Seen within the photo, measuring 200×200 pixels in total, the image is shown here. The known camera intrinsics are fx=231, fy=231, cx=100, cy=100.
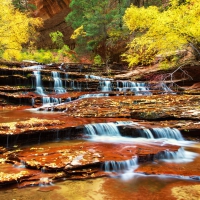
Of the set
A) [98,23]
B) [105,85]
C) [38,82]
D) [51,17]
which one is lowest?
[105,85]

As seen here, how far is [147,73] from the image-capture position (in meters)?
18.0

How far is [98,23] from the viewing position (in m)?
24.7

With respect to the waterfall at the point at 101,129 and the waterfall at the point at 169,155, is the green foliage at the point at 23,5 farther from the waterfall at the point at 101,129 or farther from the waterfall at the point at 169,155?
the waterfall at the point at 169,155

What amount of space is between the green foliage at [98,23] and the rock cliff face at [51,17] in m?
9.37

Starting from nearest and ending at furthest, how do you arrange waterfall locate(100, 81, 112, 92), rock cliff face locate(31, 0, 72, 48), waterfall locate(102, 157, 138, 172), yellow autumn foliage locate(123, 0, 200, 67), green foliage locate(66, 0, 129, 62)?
1. waterfall locate(102, 157, 138, 172)
2. yellow autumn foliage locate(123, 0, 200, 67)
3. waterfall locate(100, 81, 112, 92)
4. green foliage locate(66, 0, 129, 62)
5. rock cliff face locate(31, 0, 72, 48)

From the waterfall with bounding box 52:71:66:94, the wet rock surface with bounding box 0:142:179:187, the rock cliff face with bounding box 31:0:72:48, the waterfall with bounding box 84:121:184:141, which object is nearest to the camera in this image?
Result: the wet rock surface with bounding box 0:142:179:187

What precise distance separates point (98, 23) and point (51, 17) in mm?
16136

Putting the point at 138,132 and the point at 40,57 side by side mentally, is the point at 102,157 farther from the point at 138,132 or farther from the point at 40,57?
the point at 40,57

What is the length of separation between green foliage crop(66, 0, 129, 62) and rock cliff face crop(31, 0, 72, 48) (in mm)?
9371

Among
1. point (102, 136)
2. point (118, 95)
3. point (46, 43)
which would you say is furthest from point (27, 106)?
point (46, 43)

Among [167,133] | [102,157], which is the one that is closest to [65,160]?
[102,157]

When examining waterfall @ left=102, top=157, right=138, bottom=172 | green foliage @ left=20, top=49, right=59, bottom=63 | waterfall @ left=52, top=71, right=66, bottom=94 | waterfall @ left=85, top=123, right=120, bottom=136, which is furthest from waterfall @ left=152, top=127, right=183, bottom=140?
green foliage @ left=20, top=49, right=59, bottom=63

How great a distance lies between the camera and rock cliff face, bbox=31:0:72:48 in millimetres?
37244

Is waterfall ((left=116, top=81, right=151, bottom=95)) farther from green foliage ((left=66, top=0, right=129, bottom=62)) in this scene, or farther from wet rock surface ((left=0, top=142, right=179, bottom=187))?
wet rock surface ((left=0, top=142, right=179, bottom=187))
